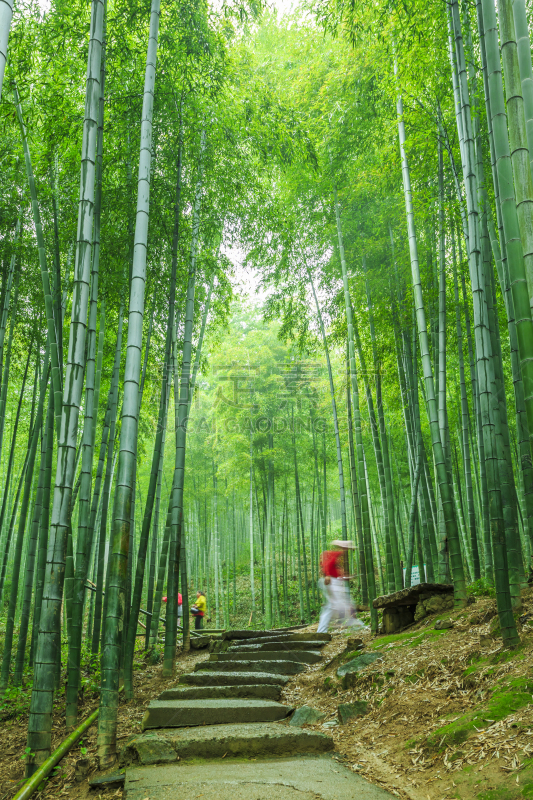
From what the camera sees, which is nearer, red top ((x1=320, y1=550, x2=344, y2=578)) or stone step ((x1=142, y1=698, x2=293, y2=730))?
stone step ((x1=142, y1=698, x2=293, y2=730))

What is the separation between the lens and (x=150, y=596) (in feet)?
22.6

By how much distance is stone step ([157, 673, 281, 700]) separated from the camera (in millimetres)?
3449

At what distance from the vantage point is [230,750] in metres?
2.53

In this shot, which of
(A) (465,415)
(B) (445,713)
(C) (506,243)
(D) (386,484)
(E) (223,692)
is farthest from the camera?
(D) (386,484)

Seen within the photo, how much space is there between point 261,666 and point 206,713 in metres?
1.39

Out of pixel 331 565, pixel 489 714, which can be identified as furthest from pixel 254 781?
pixel 331 565

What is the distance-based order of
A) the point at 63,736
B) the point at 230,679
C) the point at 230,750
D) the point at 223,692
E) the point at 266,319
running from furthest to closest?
the point at 266,319 < the point at 230,679 < the point at 223,692 < the point at 63,736 < the point at 230,750

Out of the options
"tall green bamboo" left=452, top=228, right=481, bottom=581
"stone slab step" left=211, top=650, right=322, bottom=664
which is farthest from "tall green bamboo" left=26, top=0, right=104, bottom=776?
"tall green bamboo" left=452, top=228, right=481, bottom=581

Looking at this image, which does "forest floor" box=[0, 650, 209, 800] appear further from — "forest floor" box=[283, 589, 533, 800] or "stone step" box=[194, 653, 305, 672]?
"forest floor" box=[283, 589, 533, 800]

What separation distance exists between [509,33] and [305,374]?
7731 mm

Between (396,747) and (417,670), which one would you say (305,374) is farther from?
(396,747)

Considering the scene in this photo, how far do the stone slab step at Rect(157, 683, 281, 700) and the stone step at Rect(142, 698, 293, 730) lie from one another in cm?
31

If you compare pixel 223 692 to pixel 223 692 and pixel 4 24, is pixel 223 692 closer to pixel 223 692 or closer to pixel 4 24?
pixel 223 692

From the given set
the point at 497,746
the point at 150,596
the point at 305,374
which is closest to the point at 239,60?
the point at 305,374
